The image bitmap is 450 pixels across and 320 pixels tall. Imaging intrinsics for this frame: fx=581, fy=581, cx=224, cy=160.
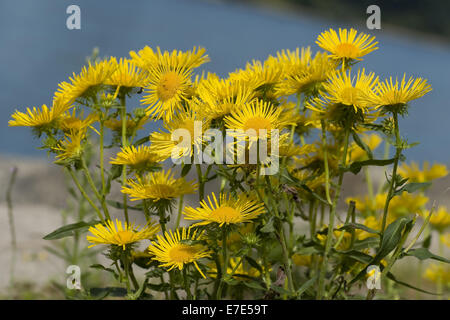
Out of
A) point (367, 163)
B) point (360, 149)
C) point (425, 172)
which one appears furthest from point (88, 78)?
point (425, 172)

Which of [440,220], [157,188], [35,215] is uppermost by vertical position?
[157,188]

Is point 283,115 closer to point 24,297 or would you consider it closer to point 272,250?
point 272,250

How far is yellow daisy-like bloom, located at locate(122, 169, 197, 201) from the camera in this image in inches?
43.9

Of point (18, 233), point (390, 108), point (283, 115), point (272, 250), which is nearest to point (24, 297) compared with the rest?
point (18, 233)

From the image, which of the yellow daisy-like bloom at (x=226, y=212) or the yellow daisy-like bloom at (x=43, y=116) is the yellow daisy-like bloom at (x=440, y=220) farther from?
the yellow daisy-like bloom at (x=43, y=116)

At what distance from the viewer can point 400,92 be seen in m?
1.07

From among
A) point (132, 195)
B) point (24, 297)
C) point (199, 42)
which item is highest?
point (199, 42)

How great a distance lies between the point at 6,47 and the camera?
11.9 meters

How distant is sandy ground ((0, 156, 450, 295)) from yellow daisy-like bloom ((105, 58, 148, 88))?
1.50 feet

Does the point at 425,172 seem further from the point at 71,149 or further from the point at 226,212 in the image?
the point at 71,149

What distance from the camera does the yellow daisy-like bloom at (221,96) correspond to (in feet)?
3.44

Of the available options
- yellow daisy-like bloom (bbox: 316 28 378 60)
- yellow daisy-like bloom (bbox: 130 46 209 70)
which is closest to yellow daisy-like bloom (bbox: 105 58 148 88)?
yellow daisy-like bloom (bbox: 130 46 209 70)

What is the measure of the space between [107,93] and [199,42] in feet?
42.5

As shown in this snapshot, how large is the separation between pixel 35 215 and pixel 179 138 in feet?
8.23
